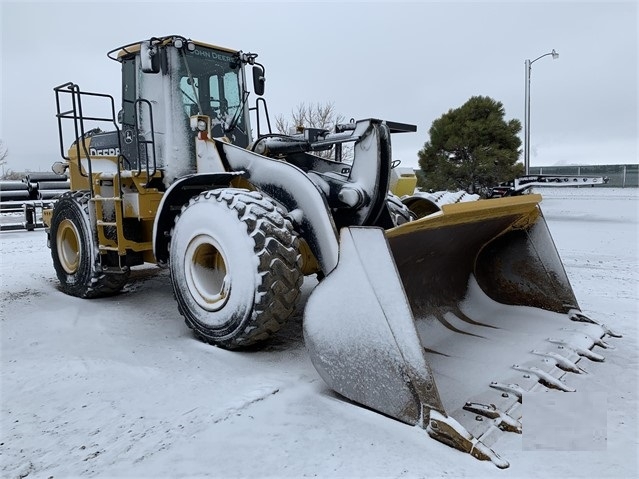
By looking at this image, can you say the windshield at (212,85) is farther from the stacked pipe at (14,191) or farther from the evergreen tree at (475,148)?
the evergreen tree at (475,148)

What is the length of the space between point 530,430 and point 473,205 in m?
1.53

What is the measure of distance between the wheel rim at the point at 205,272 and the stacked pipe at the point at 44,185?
14.2m

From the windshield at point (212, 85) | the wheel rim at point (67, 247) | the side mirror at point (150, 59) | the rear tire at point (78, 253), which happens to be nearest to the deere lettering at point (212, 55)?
the windshield at point (212, 85)


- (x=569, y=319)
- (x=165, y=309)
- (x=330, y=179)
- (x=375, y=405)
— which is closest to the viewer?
(x=375, y=405)

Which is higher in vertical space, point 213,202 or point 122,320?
point 213,202

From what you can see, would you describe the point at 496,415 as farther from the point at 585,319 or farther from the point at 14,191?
the point at 14,191

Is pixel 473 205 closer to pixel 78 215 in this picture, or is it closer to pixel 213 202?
pixel 213 202

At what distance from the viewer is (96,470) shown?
250 cm

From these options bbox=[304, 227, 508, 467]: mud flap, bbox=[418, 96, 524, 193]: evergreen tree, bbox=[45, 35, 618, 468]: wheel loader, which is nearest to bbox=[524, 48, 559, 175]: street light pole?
bbox=[418, 96, 524, 193]: evergreen tree

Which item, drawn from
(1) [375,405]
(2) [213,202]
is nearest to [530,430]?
(1) [375,405]

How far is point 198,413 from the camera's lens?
9.91 feet

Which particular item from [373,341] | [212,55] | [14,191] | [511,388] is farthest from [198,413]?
[14,191]

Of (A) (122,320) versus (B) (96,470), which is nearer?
(B) (96,470)

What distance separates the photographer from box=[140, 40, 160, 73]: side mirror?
470 centimetres
